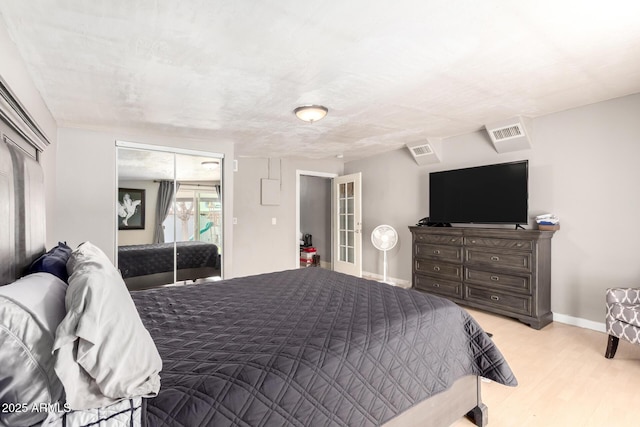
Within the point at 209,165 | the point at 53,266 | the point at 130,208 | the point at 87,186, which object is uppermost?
the point at 209,165

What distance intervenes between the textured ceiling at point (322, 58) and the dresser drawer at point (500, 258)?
1.53 meters

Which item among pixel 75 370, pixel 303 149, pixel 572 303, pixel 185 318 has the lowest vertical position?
pixel 572 303

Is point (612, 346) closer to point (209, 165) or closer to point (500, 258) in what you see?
point (500, 258)

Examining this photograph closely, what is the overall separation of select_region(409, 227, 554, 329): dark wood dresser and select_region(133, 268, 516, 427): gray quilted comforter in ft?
6.37

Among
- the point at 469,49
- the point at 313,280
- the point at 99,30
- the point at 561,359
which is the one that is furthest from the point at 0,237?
the point at 561,359

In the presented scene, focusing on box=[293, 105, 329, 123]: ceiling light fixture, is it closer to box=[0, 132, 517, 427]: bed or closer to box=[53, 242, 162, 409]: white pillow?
box=[0, 132, 517, 427]: bed

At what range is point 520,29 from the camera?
1.83m

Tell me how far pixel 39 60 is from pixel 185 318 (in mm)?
2016

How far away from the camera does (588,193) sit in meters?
3.24

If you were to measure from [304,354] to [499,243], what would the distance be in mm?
3093

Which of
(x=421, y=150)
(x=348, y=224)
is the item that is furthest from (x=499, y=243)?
(x=348, y=224)

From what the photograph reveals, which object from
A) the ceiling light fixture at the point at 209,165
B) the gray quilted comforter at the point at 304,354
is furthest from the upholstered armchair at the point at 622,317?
the ceiling light fixture at the point at 209,165

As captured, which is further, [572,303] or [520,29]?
[572,303]

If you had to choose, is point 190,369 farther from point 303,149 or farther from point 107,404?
point 303,149
